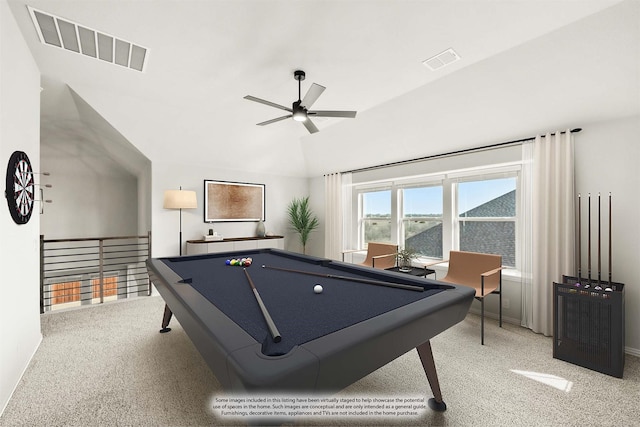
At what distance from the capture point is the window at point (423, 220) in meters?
4.55

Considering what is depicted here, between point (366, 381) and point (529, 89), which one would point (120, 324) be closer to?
point (366, 381)

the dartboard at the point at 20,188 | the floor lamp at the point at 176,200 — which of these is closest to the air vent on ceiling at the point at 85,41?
the dartboard at the point at 20,188

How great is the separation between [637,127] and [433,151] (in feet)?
6.65

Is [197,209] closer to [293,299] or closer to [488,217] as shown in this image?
[293,299]

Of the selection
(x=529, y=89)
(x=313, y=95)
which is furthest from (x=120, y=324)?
(x=529, y=89)

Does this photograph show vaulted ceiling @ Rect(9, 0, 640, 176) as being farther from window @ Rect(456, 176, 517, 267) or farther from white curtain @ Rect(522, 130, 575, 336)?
window @ Rect(456, 176, 517, 267)

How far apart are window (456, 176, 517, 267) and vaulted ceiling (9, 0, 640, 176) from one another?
68cm

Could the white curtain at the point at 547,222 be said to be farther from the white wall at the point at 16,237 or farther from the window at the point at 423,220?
the white wall at the point at 16,237

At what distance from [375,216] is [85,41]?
468 cm

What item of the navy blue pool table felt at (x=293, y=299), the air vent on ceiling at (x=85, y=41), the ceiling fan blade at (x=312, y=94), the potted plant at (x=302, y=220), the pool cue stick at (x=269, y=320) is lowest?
the navy blue pool table felt at (x=293, y=299)

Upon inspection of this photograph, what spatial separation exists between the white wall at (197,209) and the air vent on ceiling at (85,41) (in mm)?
2204

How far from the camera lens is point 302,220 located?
623 cm

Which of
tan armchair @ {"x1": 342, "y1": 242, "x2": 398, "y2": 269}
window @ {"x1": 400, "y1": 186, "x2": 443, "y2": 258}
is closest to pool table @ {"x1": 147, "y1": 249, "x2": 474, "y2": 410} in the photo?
tan armchair @ {"x1": 342, "y1": 242, "x2": 398, "y2": 269}

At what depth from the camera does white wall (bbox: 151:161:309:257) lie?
4836mm
